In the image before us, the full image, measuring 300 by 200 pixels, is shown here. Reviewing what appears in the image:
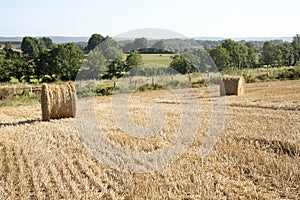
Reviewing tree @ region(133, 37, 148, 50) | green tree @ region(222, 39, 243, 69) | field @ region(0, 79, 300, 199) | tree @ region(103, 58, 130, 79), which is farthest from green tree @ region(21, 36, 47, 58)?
field @ region(0, 79, 300, 199)

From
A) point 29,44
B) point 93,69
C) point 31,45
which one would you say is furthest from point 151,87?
point 29,44

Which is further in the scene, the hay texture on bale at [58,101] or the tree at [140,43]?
the tree at [140,43]

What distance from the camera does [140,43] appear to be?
12867 millimetres


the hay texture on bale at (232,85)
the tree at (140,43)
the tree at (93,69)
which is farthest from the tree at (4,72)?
the tree at (140,43)

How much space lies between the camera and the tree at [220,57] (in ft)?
126

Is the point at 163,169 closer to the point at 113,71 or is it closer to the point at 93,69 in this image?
the point at 113,71

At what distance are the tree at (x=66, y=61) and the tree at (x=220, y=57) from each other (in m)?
14.0

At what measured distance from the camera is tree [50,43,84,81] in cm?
3928

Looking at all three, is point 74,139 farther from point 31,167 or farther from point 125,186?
point 125,186

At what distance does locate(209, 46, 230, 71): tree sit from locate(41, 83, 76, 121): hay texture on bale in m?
27.5

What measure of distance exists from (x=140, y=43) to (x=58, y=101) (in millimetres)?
3410

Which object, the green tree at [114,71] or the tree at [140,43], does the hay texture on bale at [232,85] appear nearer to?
the green tree at [114,71]

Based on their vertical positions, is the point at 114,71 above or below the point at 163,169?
above

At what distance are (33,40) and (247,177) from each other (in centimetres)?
6689
